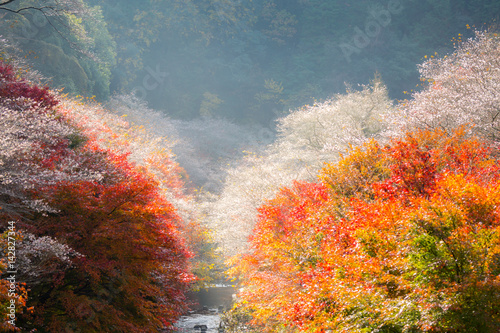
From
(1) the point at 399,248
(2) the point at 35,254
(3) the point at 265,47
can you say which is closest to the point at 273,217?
(1) the point at 399,248

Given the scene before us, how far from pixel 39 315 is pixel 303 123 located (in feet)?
66.3

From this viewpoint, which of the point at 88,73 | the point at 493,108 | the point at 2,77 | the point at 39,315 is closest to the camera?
the point at 39,315

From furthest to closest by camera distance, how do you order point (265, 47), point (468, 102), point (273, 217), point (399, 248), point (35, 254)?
point (265, 47) < point (273, 217) < point (468, 102) < point (399, 248) < point (35, 254)

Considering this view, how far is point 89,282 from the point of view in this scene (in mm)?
7258

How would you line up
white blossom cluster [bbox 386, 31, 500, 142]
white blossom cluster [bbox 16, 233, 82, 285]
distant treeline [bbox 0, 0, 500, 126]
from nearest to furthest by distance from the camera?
white blossom cluster [bbox 16, 233, 82, 285]
white blossom cluster [bbox 386, 31, 500, 142]
distant treeline [bbox 0, 0, 500, 126]

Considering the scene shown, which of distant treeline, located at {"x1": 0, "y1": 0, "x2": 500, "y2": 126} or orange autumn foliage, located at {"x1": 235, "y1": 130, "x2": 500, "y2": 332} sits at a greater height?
distant treeline, located at {"x1": 0, "y1": 0, "x2": 500, "y2": 126}

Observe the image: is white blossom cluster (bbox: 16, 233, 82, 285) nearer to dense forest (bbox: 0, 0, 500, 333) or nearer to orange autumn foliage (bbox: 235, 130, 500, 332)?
dense forest (bbox: 0, 0, 500, 333)

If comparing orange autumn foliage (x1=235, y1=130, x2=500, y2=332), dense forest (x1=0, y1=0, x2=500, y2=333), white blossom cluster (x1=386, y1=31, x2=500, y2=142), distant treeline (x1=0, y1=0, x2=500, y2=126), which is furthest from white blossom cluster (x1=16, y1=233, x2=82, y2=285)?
distant treeline (x1=0, y1=0, x2=500, y2=126)

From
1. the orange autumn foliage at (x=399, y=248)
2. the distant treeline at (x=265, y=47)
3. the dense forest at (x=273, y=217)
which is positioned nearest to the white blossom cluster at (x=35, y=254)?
the dense forest at (x=273, y=217)

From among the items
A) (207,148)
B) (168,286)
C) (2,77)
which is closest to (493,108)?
(168,286)

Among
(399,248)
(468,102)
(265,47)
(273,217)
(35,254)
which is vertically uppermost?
(265,47)

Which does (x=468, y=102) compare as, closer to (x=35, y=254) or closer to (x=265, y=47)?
(x=35, y=254)

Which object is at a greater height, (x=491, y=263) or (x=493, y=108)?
(x=493, y=108)

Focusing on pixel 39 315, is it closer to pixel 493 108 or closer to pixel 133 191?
pixel 133 191
